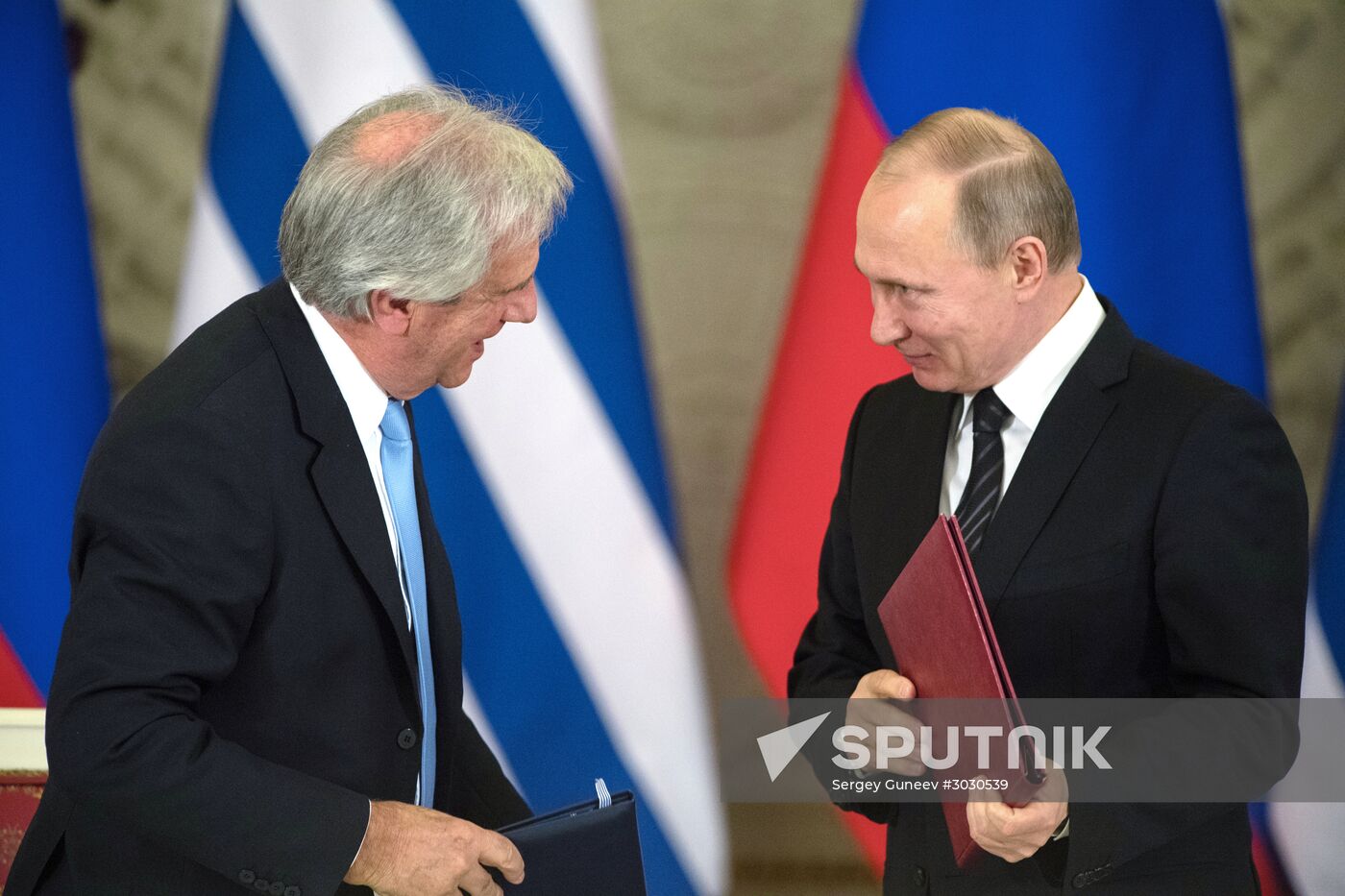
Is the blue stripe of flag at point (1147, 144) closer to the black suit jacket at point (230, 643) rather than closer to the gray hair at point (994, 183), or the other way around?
the gray hair at point (994, 183)

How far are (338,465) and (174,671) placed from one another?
0.28 meters

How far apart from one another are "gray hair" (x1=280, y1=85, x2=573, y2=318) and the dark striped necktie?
1.94ft

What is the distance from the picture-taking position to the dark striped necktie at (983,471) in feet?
5.22

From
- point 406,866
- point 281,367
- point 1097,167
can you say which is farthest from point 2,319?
point 1097,167

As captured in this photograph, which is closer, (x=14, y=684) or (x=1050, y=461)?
(x=1050, y=461)

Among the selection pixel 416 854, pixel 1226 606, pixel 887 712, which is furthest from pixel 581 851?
pixel 1226 606

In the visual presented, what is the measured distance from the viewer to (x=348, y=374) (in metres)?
1.51

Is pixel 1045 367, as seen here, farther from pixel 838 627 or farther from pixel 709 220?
pixel 709 220

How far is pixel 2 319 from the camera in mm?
2691

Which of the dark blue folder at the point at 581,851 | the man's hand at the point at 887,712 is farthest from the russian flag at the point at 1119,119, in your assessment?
the dark blue folder at the point at 581,851

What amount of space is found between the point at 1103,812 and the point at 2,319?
90.5 inches

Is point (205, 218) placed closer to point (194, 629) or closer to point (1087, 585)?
point (194, 629)

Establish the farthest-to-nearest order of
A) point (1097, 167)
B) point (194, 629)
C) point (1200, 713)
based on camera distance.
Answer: point (1097, 167) → point (1200, 713) → point (194, 629)

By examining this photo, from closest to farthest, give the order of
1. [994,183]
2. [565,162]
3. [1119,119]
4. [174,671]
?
[174,671], [994,183], [1119,119], [565,162]
